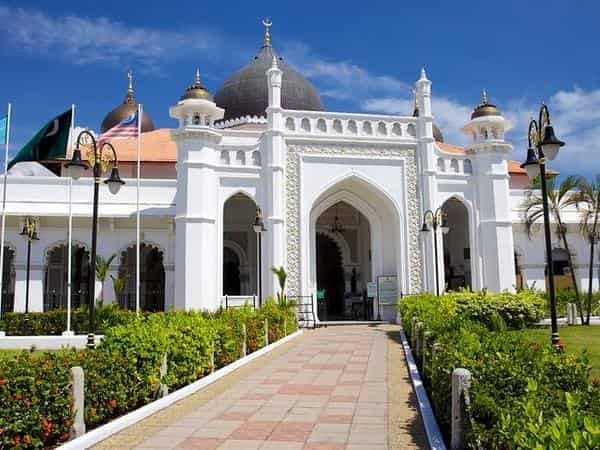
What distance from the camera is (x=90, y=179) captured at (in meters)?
23.3

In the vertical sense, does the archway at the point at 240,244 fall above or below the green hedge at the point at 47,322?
above

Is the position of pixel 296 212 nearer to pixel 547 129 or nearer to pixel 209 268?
pixel 209 268

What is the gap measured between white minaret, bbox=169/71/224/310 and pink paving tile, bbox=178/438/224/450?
13.2m

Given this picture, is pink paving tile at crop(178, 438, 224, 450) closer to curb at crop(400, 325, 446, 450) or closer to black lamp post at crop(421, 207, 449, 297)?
curb at crop(400, 325, 446, 450)

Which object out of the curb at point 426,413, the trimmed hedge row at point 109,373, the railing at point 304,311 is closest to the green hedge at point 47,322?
the railing at point 304,311

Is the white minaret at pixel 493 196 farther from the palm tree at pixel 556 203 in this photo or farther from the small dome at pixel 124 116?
the small dome at pixel 124 116

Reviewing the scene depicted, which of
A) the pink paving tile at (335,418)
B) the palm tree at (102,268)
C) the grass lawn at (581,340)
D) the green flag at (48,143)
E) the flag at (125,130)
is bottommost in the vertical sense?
the pink paving tile at (335,418)

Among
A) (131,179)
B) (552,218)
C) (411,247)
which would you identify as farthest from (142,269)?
(552,218)

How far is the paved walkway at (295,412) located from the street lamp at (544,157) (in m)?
2.73

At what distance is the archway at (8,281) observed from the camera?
864 inches

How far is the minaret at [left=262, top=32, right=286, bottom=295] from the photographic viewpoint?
20.1m

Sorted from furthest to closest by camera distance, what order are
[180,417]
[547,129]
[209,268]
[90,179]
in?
[90,179] < [209,268] < [547,129] < [180,417]

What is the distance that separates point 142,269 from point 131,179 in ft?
12.6

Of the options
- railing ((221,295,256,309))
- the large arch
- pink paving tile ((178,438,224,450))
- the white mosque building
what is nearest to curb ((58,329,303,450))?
pink paving tile ((178,438,224,450))
